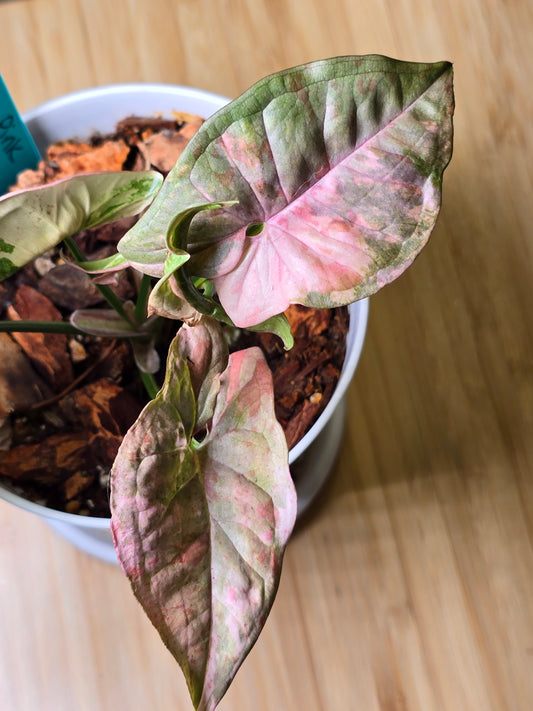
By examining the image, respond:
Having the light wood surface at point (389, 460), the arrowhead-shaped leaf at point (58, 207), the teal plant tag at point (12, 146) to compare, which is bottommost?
the light wood surface at point (389, 460)

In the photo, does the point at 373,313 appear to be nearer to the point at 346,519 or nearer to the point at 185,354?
the point at 346,519

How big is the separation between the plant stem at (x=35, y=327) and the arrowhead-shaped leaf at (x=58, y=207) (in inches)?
2.0

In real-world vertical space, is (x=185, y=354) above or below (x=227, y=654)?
above

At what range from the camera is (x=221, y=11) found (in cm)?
75

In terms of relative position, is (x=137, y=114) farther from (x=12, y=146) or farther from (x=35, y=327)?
(x=35, y=327)

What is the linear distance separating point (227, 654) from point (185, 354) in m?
0.16

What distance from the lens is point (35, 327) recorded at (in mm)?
472

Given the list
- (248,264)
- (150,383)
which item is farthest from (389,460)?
(248,264)

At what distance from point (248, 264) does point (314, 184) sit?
55mm

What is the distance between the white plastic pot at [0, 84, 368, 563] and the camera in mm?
484

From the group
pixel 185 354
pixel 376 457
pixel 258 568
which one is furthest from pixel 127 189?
pixel 376 457

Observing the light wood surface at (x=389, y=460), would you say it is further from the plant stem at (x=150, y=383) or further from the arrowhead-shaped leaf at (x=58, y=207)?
the arrowhead-shaped leaf at (x=58, y=207)

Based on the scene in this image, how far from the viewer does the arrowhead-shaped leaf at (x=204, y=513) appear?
353 millimetres

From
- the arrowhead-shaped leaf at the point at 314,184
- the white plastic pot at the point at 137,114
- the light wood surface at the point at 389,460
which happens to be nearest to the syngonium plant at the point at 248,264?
the arrowhead-shaped leaf at the point at 314,184
